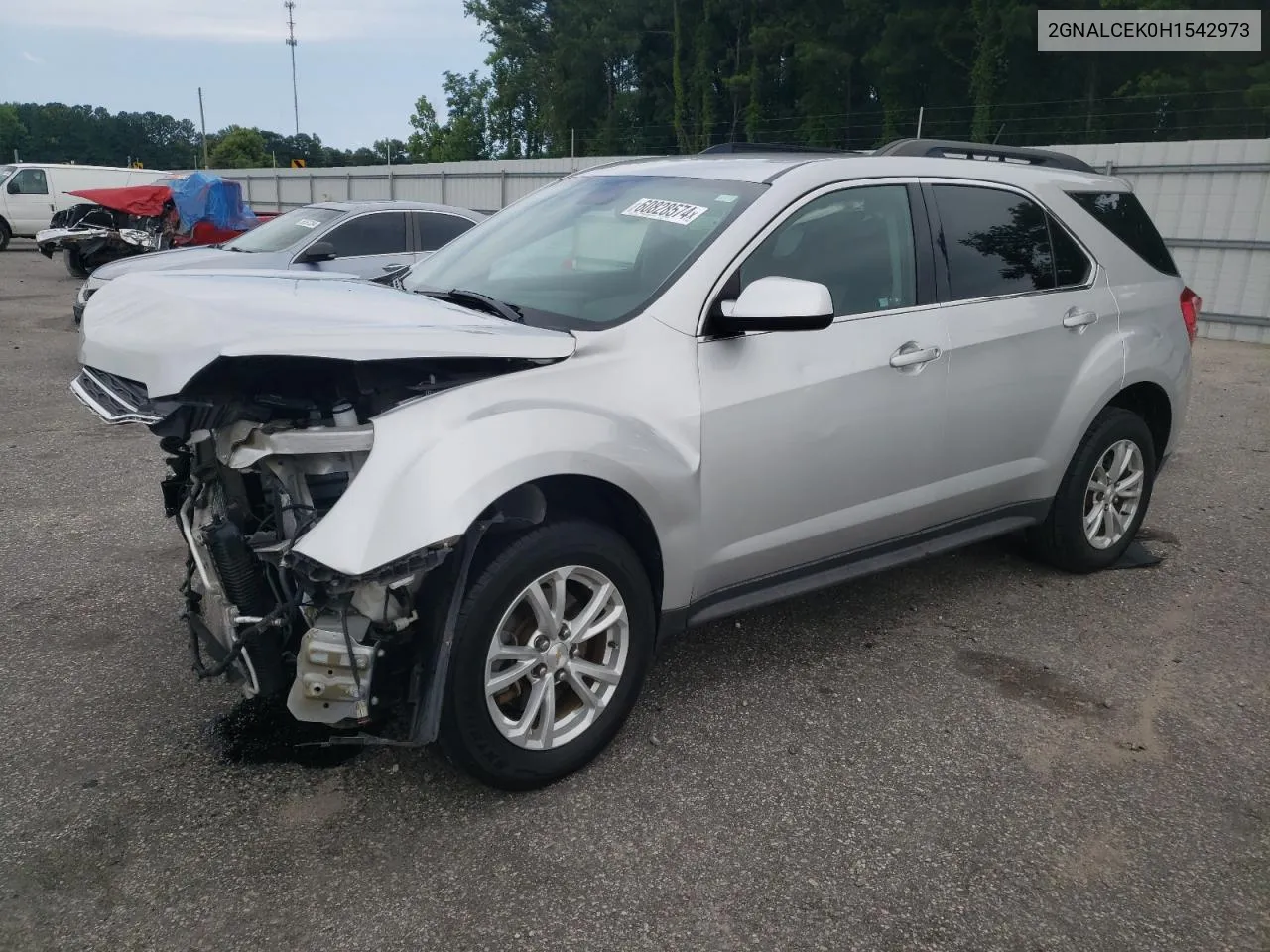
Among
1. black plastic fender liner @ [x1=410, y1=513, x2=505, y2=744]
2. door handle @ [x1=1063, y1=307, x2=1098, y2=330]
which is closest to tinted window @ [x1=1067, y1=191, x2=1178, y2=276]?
door handle @ [x1=1063, y1=307, x2=1098, y2=330]

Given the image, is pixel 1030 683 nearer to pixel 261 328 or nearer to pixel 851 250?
pixel 851 250

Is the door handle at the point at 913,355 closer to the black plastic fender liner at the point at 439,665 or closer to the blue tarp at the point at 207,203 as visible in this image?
the black plastic fender liner at the point at 439,665

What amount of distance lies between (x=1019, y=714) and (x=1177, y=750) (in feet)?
1.60

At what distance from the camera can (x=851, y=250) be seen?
145 inches

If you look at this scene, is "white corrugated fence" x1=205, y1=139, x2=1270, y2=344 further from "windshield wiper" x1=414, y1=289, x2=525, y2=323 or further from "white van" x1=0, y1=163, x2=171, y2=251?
"white van" x1=0, y1=163, x2=171, y2=251

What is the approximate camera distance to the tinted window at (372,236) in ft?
31.0

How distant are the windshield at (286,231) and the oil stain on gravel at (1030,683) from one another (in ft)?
24.7

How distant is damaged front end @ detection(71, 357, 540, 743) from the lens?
2.58 metres

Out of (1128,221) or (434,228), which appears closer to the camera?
(1128,221)

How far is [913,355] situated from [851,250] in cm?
44

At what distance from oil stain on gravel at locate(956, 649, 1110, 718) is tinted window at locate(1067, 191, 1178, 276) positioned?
6.82ft

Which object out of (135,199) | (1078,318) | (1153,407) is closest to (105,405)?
(1078,318)

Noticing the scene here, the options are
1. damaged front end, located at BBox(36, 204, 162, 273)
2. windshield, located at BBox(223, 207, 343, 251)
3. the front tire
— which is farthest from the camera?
damaged front end, located at BBox(36, 204, 162, 273)

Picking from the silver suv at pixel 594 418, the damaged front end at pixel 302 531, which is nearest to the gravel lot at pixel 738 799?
the silver suv at pixel 594 418
